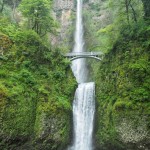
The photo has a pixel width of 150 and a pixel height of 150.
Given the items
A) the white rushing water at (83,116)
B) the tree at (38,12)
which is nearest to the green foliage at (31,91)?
the white rushing water at (83,116)

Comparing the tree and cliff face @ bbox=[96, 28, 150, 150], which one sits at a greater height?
the tree

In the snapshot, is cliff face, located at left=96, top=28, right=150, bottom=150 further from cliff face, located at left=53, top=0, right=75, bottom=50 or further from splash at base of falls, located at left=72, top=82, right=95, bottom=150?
cliff face, located at left=53, top=0, right=75, bottom=50

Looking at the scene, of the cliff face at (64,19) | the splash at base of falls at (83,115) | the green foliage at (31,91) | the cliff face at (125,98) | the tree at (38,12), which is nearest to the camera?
the green foliage at (31,91)

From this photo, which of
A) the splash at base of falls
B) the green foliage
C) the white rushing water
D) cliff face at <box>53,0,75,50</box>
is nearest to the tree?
the green foliage

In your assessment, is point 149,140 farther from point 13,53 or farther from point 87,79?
point 87,79

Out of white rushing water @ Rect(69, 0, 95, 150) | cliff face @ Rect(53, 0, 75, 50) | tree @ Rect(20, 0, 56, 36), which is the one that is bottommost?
white rushing water @ Rect(69, 0, 95, 150)

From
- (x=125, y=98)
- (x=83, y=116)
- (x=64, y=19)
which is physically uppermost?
(x=64, y=19)

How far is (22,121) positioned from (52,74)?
6184 millimetres

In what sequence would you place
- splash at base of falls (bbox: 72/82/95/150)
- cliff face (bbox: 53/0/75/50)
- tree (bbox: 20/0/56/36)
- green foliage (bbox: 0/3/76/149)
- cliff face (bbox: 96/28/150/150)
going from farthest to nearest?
cliff face (bbox: 53/0/75/50) → tree (bbox: 20/0/56/36) → splash at base of falls (bbox: 72/82/95/150) → cliff face (bbox: 96/28/150/150) → green foliage (bbox: 0/3/76/149)

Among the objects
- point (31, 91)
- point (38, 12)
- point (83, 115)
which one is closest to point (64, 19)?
point (38, 12)

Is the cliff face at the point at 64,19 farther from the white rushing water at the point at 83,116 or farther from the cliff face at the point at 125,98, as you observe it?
the cliff face at the point at 125,98

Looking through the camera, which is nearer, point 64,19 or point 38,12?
point 38,12

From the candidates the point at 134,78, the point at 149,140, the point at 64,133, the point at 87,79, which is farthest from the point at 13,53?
the point at 87,79

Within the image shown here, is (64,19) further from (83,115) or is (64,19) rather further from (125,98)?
(125,98)
